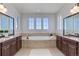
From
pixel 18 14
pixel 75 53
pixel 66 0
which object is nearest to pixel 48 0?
pixel 66 0

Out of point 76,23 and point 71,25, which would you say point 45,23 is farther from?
point 76,23

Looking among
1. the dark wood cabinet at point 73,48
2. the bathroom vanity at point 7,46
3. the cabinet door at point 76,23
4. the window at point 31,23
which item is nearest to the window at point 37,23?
the window at point 31,23

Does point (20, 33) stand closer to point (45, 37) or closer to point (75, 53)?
point (45, 37)

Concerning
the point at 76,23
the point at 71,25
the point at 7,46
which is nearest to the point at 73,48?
the point at 76,23

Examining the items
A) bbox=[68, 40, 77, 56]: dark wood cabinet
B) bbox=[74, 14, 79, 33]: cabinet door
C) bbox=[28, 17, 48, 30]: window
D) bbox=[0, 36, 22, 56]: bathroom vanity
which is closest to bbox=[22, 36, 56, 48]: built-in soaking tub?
bbox=[28, 17, 48, 30]: window

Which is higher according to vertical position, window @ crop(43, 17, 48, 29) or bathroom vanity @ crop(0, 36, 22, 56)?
window @ crop(43, 17, 48, 29)

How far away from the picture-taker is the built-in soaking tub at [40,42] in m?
5.93

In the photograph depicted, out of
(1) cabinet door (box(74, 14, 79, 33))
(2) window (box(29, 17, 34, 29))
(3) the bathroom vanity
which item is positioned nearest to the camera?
(3) the bathroom vanity

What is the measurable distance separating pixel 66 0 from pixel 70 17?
4331 mm

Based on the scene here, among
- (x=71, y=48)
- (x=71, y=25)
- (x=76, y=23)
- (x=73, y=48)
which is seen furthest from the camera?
(x=71, y=25)

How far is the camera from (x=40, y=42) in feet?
20.0

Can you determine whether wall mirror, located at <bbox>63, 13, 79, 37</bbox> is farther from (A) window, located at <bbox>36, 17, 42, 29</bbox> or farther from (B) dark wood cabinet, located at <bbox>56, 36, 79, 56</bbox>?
(A) window, located at <bbox>36, 17, 42, 29</bbox>

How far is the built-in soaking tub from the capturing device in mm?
5930

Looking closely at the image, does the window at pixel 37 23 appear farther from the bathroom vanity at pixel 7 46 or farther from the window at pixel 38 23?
the bathroom vanity at pixel 7 46
